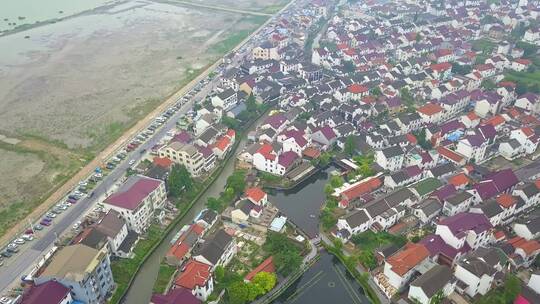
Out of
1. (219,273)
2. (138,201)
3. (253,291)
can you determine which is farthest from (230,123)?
(253,291)

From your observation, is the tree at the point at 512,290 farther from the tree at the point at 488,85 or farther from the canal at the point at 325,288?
the tree at the point at 488,85

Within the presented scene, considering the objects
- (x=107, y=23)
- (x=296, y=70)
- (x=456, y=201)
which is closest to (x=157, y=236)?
(x=456, y=201)

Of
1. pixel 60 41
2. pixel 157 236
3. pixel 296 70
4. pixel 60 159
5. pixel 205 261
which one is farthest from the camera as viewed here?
pixel 60 41

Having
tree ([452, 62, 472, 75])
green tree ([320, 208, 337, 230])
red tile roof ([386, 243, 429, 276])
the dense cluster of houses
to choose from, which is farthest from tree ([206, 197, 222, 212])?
tree ([452, 62, 472, 75])

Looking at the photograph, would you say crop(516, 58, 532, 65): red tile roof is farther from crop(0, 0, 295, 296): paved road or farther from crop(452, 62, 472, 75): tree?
crop(0, 0, 295, 296): paved road

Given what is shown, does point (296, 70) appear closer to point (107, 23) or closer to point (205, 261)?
point (205, 261)

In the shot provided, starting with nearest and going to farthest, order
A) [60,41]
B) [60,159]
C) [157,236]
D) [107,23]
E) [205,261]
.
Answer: [205,261], [157,236], [60,159], [60,41], [107,23]
